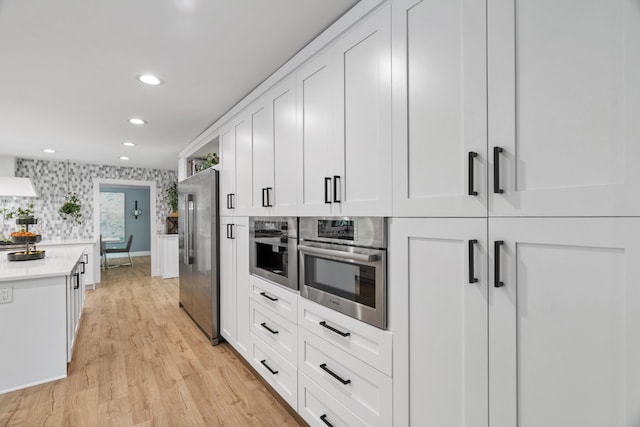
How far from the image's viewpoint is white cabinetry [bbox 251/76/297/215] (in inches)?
83.0

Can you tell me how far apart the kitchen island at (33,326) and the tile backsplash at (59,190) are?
4.41 metres

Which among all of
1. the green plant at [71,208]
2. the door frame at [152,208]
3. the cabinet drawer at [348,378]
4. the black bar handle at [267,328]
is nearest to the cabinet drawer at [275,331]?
the black bar handle at [267,328]

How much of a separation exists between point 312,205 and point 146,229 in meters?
11.1

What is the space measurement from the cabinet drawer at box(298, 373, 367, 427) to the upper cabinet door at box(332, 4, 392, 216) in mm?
1033

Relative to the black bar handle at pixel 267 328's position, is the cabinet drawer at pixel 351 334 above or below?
above

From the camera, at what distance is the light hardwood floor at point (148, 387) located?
7.00 feet

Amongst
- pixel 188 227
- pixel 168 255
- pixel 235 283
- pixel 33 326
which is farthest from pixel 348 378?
pixel 168 255

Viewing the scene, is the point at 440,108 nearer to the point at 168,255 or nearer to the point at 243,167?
the point at 243,167

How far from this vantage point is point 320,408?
1.86 meters

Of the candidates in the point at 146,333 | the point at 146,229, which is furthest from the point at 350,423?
the point at 146,229

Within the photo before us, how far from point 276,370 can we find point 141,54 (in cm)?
231

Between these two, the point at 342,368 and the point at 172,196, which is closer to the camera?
the point at 342,368

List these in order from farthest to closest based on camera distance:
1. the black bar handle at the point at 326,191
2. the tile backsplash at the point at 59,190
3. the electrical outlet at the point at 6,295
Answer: the tile backsplash at the point at 59,190, the electrical outlet at the point at 6,295, the black bar handle at the point at 326,191

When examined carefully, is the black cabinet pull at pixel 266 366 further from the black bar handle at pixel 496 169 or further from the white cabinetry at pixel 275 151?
the black bar handle at pixel 496 169
